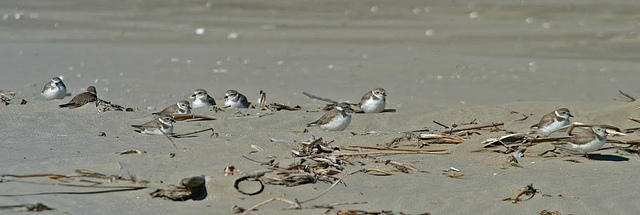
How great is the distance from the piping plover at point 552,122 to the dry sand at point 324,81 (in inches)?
16.7

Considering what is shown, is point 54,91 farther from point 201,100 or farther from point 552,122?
point 552,122

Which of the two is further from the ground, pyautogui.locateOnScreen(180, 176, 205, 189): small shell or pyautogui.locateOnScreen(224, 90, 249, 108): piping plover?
pyautogui.locateOnScreen(224, 90, 249, 108): piping plover

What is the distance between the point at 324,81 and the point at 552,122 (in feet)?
27.5

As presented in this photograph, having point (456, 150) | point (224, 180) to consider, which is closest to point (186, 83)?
point (456, 150)

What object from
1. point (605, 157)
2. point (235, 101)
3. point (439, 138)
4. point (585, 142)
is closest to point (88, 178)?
point (439, 138)

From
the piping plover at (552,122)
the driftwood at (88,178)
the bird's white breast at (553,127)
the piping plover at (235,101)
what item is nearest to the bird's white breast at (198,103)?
the piping plover at (235,101)

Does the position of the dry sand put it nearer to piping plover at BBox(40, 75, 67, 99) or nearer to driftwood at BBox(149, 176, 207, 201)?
driftwood at BBox(149, 176, 207, 201)

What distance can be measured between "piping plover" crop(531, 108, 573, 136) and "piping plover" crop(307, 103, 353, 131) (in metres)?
2.04

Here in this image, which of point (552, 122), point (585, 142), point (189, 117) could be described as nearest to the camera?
point (585, 142)

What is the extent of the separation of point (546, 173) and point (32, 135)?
4252 millimetres

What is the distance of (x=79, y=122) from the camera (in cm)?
976

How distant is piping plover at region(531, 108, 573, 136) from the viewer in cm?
929

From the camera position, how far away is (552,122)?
9531mm

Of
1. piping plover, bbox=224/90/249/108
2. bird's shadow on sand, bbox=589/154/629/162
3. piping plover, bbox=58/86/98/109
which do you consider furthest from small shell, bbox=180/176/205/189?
piping plover, bbox=224/90/249/108
